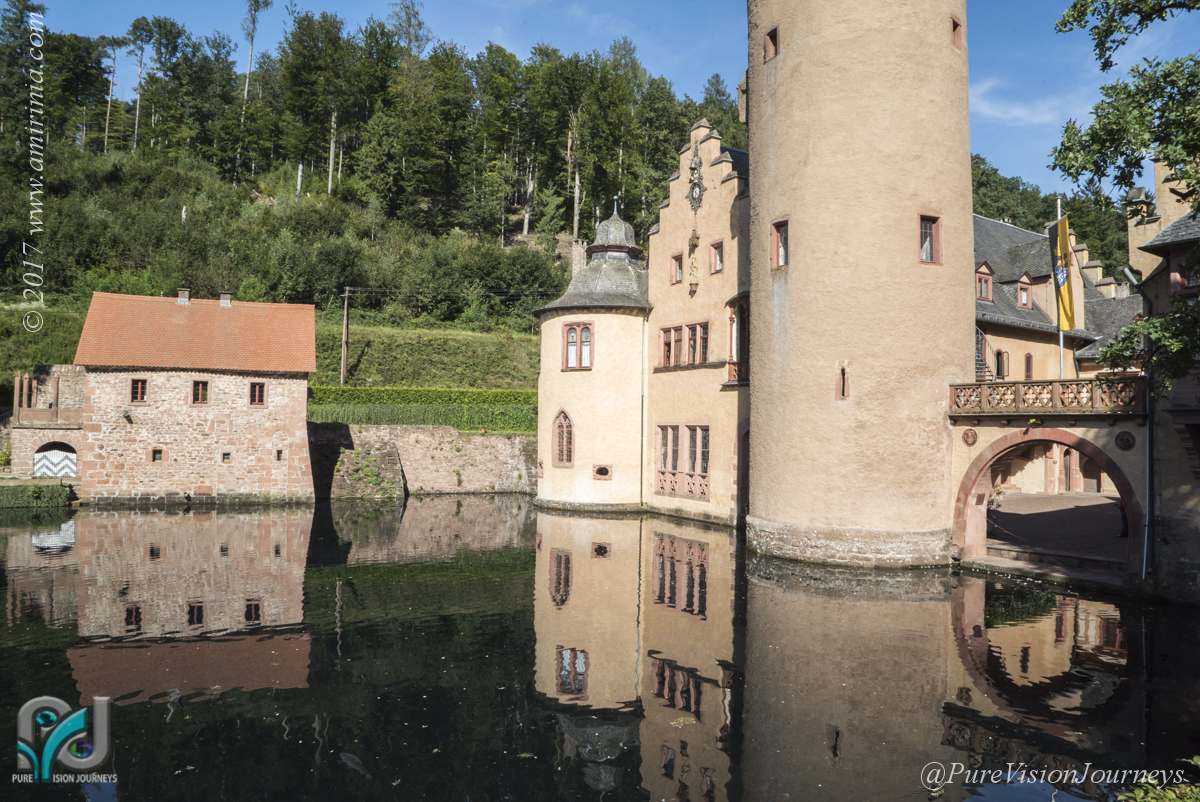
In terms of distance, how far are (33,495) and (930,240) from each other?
28760 mm

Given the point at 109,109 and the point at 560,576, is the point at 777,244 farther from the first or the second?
the point at 109,109

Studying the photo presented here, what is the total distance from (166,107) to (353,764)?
254 feet

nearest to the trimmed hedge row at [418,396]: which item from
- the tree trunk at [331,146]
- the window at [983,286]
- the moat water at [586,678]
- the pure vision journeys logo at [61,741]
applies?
the moat water at [586,678]

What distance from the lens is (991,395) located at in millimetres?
17312

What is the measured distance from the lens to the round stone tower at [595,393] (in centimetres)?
2814

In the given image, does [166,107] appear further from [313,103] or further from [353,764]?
[353,764]

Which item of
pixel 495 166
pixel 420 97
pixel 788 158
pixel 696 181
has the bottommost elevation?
pixel 788 158

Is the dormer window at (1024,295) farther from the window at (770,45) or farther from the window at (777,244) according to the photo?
the window at (770,45)

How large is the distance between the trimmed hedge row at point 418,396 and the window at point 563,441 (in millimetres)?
8803

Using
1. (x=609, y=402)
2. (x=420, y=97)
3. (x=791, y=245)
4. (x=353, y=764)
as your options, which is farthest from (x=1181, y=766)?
(x=420, y=97)

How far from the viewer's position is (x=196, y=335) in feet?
97.0

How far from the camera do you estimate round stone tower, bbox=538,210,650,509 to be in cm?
2814

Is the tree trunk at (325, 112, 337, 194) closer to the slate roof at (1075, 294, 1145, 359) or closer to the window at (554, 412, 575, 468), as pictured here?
the window at (554, 412, 575, 468)

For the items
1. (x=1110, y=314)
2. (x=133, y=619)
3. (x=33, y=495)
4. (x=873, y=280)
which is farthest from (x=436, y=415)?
(x=1110, y=314)
